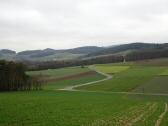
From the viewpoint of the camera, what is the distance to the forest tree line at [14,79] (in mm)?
102000

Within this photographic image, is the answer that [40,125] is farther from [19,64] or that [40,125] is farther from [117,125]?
[19,64]

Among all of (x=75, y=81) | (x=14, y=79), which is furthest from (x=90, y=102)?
(x=75, y=81)

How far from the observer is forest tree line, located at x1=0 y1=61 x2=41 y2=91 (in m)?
102

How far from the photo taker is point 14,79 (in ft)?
337

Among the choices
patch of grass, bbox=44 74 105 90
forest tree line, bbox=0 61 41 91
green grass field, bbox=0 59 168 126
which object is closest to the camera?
green grass field, bbox=0 59 168 126

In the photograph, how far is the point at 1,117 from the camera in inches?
1137

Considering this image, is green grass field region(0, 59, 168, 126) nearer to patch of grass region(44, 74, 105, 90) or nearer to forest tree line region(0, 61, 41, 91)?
patch of grass region(44, 74, 105, 90)

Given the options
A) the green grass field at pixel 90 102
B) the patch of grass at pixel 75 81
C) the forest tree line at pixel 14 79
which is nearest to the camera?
the green grass field at pixel 90 102

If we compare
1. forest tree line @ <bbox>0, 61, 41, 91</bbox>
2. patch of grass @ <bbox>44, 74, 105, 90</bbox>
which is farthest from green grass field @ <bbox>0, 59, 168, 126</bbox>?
forest tree line @ <bbox>0, 61, 41, 91</bbox>

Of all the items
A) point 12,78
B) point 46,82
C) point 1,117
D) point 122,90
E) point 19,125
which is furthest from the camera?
point 46,82

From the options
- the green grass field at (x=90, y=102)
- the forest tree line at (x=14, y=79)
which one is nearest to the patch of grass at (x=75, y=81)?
the green grass field at (x=90, y=102)

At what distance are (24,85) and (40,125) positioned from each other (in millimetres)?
82528

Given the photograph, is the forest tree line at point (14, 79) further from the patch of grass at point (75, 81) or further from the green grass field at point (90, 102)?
the patch of grass at point (75, 81)

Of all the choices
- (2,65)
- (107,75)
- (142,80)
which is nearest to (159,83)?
(142,80)
